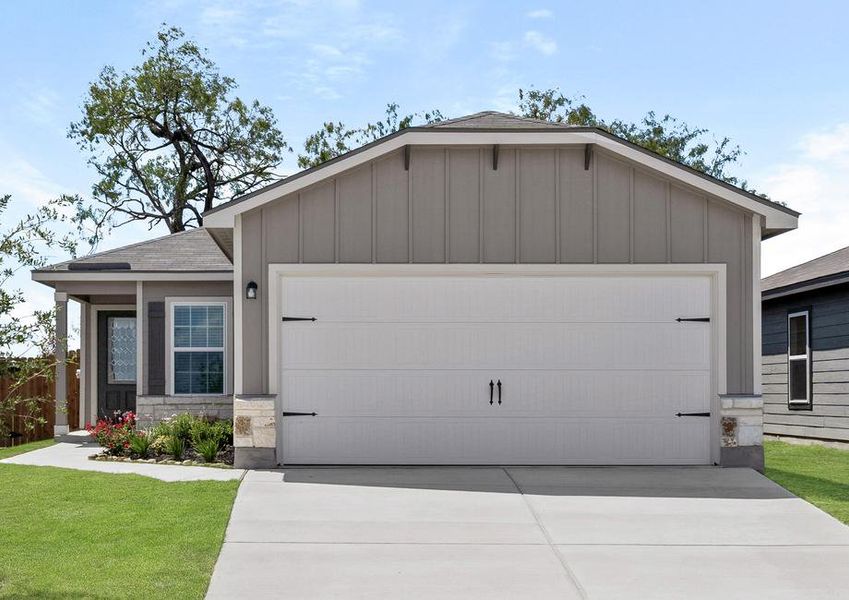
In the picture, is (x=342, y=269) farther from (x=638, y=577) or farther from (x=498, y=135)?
(x=638, y=577)

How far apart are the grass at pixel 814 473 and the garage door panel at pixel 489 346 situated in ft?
5.52

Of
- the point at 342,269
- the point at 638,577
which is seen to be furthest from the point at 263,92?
the point at 638,577

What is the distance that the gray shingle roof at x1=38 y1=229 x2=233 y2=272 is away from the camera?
600 inches

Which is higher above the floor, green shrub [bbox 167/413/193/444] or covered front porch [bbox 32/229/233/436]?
covered front porch [bbox 32/229/233/436]

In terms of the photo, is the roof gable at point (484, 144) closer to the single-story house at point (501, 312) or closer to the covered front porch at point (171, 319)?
the single-story house at point (501, 312)

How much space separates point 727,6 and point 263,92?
1680 centimetres

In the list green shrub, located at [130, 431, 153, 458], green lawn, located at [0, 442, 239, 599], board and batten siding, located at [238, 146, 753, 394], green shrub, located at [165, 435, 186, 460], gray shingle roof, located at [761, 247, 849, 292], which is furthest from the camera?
gray shingle roof, located at [761, 247, 849, 292]

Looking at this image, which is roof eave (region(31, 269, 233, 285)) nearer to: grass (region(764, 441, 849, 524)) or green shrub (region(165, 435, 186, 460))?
green shrub (region(165, 435, 186, 460))

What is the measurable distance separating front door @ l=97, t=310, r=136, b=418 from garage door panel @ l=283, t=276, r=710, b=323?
7.42m

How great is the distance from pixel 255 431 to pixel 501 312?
312 centimetres

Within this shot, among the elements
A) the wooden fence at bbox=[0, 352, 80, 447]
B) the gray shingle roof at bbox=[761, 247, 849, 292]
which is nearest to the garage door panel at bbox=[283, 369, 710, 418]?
the gray shingle roof at bbox=[761, 247, 849, 292]

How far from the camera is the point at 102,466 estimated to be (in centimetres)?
1195

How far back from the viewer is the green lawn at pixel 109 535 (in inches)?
254

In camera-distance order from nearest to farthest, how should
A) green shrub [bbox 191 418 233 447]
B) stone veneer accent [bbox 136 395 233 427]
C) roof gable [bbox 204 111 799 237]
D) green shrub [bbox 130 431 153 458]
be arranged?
1. roof gable [bbox 204 111 799 237]
2. green shrub [bbox 191 418 233 447]
3. green shrub [bbox 130 431 153 458]
4. stone veneer accent [bbox 136 395 233 427]
